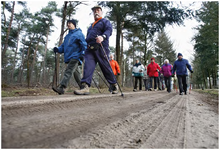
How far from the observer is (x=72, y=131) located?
788mm

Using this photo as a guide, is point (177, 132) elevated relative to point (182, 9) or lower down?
lower down

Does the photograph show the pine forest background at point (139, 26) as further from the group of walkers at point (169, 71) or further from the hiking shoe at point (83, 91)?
the hiking shoe at point (83, 91)

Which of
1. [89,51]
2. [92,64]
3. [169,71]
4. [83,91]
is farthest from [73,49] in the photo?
[169,71]

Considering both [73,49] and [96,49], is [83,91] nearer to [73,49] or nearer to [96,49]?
[96,49]

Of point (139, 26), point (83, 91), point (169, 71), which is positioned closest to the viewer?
point (83, 91)

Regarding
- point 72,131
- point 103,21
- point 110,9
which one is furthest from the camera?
point 110,9

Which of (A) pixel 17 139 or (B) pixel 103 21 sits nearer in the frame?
(A) pixel 17 139

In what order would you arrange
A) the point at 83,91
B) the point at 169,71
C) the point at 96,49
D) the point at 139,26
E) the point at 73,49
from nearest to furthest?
the point at 83,91 < the point at 96,49 < the point at 73,49 < the point at 169,71 < the point at 139,26

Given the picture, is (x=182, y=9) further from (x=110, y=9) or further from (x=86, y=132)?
(x=86, y=132)

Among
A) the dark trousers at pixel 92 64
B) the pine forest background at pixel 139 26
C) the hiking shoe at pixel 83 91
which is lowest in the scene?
the hiking shoe at pixel 83 91

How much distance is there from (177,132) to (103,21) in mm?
2967

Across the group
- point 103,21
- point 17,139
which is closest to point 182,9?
point 103,21

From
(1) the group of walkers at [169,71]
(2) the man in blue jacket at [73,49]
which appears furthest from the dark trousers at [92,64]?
(1) the group of walkers at [169,71]

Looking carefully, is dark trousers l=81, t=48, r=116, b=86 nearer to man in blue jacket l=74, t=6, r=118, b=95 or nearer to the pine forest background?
man in blue jacket l=74, t=6, r=118, b=95
